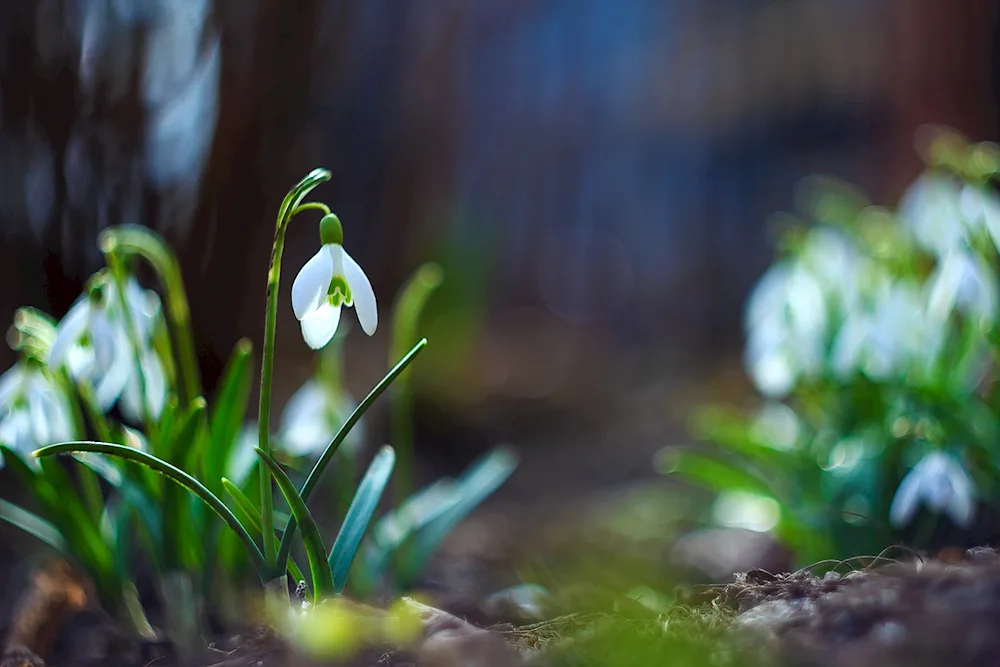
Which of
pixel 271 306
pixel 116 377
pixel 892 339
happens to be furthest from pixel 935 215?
pixel 116 377

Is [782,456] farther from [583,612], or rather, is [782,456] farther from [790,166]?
[790,166]

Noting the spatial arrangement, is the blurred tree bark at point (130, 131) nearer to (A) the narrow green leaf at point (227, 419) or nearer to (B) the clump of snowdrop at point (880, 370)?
(A) the narrow green leaf at point (227, 419)

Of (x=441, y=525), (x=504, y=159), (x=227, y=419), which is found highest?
(x=504, y=159)

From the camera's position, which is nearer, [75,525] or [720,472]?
[75,525]

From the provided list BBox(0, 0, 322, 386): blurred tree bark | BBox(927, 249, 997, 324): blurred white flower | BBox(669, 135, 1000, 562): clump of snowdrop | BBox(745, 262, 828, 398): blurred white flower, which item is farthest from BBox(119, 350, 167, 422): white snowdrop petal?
BBox(927, 249, 997, 324): blurred white flower

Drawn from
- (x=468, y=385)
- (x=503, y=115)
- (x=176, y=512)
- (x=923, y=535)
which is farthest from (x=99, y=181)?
(x=503, y=115)

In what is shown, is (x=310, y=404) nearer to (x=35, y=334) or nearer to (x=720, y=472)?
(x=35, y=334)
